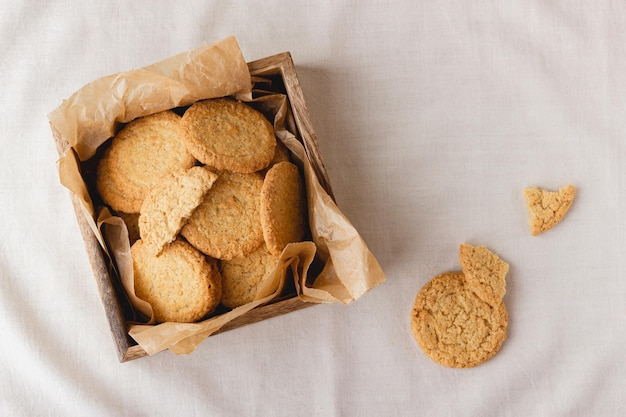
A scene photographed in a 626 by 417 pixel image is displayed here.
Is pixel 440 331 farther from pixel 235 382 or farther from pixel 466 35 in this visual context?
pixel 466 35

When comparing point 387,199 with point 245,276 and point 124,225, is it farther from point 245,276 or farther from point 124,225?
point 124,225

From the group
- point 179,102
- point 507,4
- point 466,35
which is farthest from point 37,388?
point 507,4

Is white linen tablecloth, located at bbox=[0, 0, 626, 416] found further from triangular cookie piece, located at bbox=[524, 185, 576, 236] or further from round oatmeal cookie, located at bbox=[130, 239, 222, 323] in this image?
round oatmeal cookie, located at bbox=[130, 239, 222, 323]

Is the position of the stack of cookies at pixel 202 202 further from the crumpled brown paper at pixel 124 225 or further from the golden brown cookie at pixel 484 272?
the golden brown cookie at pixel 484 272

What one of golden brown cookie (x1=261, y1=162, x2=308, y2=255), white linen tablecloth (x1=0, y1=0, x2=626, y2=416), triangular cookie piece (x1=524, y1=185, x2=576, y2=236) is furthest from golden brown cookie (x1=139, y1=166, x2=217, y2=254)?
triangular cookie piece (x1=524, y1=185, x2=576, y2=236)

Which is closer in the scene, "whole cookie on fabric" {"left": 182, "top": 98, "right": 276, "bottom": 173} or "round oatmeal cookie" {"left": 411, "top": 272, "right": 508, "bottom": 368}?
"whole cookie on fabric" {"left": 182, "top": 98, "right": 276, "bottom": 173}

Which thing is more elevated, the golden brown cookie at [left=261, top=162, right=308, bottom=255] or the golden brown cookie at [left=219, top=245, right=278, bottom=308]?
the golden brown cookie at [left=261, top=162, right=308, bottom=255]
